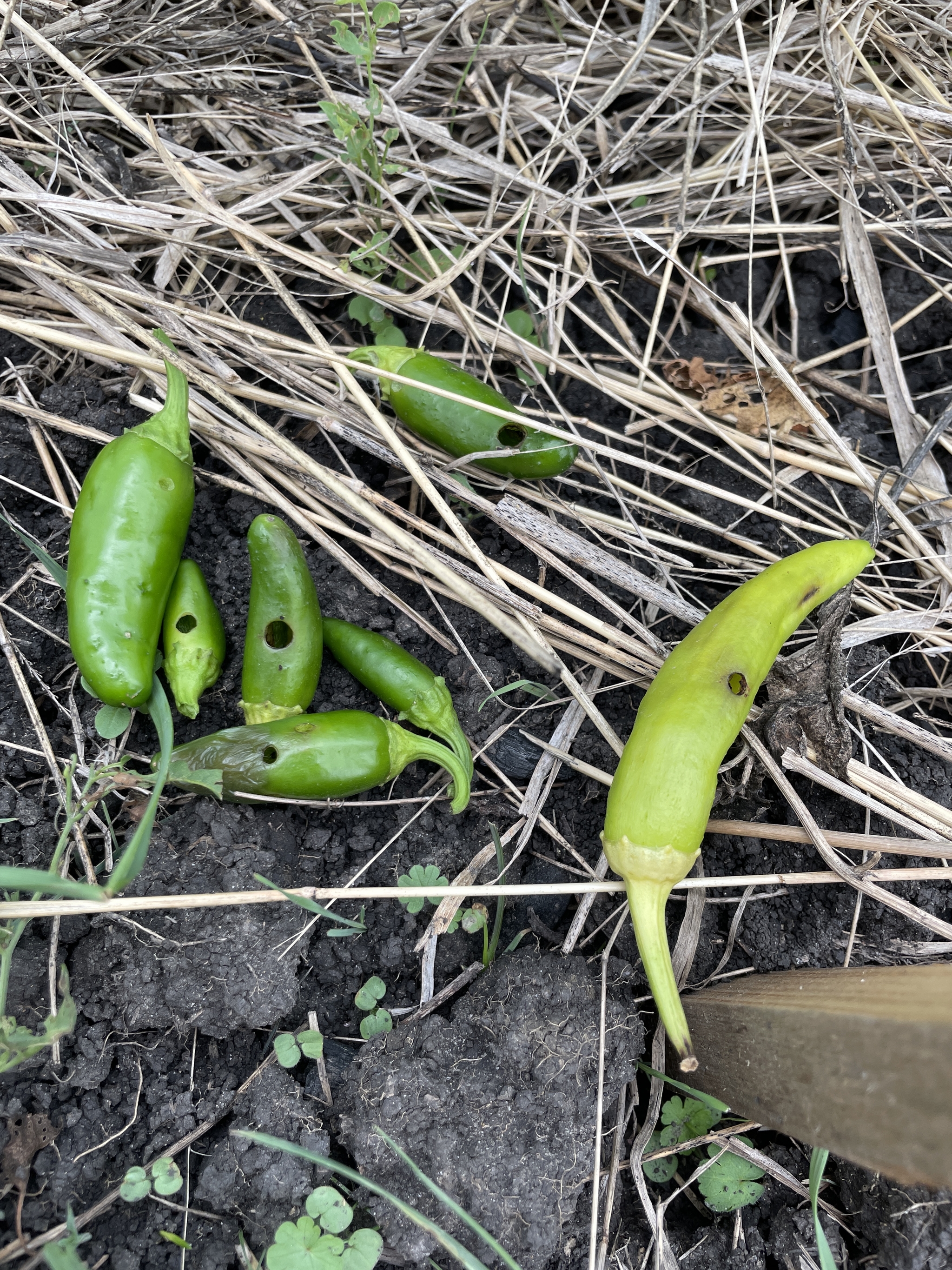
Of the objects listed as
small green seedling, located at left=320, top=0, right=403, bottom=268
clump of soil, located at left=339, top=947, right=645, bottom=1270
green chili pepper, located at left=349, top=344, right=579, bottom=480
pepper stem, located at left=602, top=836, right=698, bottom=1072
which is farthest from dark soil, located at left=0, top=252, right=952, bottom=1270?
small green seedling, located at left=320, top=0, right=403, bottom=268

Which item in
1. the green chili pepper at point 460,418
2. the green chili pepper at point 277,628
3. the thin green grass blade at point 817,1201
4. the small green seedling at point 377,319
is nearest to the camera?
the thin green grass blade at point 817,1201

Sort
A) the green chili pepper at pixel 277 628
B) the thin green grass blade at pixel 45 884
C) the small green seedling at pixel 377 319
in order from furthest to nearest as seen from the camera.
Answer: the small green seedling at pixel 377 319 < the green chili pepper at pixel 277 628 < the thin green grass blade at pixel 45 884

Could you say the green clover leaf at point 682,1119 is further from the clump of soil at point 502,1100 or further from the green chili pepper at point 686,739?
the green chili pepper at point 686,739

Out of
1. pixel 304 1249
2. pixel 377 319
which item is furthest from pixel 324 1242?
pixel 377 319

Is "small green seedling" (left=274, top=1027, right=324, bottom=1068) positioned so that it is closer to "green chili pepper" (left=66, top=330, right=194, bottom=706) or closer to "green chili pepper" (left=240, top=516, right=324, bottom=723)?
"green chili pepper" (left=240, top=516, right=324, bottom=723)

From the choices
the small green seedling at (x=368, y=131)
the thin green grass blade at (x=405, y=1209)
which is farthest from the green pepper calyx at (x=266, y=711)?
the small green seedling at (x=368, y=131)

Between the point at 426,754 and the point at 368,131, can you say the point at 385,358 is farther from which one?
the point at 426,754
